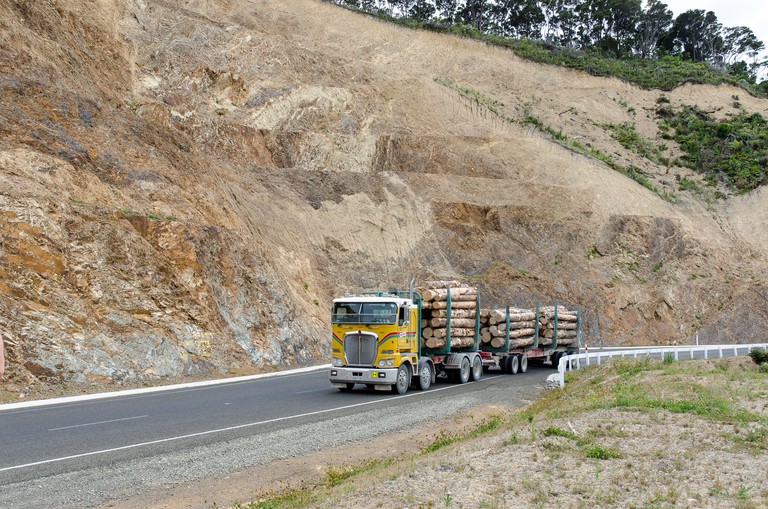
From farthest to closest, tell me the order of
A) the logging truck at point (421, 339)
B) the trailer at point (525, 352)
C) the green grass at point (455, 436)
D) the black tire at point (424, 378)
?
1. the trailer at point (525, 352)
2. the black tire at point (424, 378)
3. the logging truck at point (421, 339)
4. the green grass at point (455, 436)

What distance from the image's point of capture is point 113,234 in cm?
2503

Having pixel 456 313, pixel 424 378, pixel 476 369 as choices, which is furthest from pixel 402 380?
pixel 476 369

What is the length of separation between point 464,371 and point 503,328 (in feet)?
8.94

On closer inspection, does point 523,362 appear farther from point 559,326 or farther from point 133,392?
point 133,392

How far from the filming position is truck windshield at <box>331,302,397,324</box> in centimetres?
1894

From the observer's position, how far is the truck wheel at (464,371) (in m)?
21.9

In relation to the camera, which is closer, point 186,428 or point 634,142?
point 186,428

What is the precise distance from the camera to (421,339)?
21047 millimetres

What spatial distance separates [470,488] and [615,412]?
5.24 metres

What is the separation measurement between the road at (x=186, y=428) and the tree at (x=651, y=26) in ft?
305

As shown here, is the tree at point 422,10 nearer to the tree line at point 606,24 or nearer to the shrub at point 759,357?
the tree line at point 606,24

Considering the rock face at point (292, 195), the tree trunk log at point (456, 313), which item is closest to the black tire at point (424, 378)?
the tree trunk log at point (456, 313)

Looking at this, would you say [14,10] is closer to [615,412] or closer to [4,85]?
[4,85]

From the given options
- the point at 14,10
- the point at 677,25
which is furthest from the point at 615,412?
the point at 677,25
